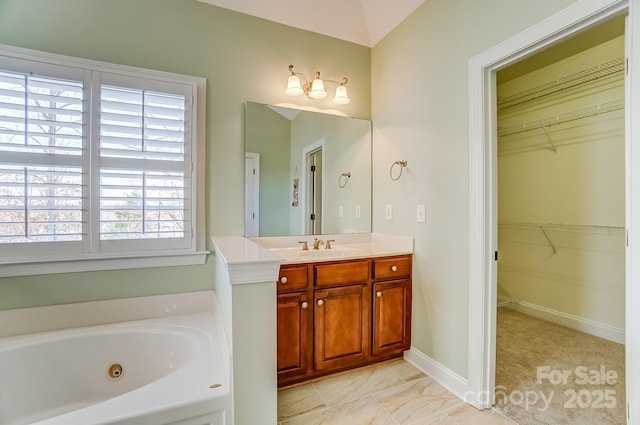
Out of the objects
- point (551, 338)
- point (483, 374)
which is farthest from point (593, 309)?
point (483, 374)

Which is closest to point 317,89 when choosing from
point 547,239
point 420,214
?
point 420,214

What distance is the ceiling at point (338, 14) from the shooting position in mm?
2350

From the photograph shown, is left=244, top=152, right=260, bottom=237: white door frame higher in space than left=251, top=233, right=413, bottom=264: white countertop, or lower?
higher

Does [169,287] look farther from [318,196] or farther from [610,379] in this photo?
[610,379]

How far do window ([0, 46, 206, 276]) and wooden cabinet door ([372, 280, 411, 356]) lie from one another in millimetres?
1378

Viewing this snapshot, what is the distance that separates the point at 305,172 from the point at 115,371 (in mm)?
1873

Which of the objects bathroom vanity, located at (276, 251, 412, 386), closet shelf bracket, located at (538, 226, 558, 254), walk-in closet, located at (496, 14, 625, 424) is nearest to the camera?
bathroom vanity, located at (276, 251, 412, 386)

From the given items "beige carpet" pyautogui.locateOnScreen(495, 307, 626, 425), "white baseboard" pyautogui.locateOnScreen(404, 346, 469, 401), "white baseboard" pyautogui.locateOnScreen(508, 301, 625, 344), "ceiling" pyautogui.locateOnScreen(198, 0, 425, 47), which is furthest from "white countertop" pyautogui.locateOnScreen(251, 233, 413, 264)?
"white baseboard" pyautogui.locateOnScreen(508, 301, 625, 344)

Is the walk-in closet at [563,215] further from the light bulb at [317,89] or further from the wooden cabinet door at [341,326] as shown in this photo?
the light bulb at [317,89]

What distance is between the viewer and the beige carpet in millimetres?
1744

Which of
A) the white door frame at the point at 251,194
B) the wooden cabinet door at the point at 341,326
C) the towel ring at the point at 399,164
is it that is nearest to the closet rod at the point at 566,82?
the towel ring at the point at 399,164

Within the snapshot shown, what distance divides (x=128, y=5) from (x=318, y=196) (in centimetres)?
189

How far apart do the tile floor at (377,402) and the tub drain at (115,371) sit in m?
0.97

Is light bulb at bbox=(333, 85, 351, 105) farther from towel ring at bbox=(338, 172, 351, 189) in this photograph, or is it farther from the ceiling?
towel ring at bbox=(338, 172, 351, 189)
